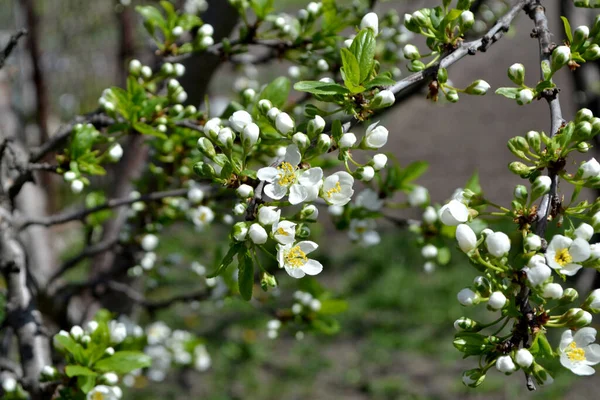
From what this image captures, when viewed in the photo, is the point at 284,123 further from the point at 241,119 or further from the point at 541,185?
the point at 541,185

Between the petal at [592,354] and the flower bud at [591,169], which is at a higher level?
the flower bud at [591,169]

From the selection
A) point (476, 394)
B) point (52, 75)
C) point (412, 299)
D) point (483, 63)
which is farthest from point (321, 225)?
point (483, 63)

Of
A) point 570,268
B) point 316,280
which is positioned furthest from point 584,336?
point 316,280

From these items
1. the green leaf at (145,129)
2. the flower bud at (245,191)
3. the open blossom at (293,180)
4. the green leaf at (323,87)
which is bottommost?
the green leaf at (145,129)

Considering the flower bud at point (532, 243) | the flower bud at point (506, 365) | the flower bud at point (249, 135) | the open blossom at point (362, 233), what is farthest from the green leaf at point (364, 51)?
the open blossom at point (362, 233)

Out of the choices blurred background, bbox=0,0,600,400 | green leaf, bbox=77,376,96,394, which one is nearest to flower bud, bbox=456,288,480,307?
green leaf, bbox=77,376,96,394

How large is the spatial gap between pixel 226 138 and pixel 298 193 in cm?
20

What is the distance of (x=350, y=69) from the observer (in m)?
1.23

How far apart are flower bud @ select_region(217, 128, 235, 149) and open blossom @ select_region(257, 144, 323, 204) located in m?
0.13

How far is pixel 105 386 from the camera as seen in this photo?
169 centimetres

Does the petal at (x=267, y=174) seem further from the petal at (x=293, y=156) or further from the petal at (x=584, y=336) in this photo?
the petal at (x=584, y=336)

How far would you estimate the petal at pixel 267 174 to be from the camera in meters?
1.14

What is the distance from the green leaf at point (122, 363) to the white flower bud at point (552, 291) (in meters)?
1.09

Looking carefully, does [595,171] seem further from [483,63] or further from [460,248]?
[483,63]
